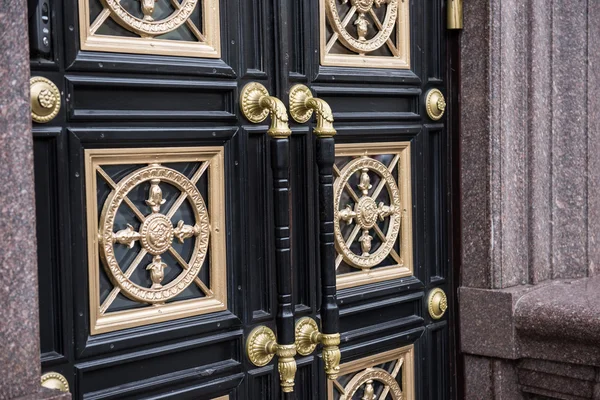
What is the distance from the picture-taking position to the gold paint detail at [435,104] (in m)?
2.44

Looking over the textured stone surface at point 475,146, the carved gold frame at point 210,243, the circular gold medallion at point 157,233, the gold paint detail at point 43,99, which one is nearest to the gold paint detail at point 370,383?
the textured stone surface at point 475,146

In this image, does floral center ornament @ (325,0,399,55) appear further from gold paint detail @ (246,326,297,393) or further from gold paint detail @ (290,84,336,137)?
gold paint detail @ (246,326,297,393)

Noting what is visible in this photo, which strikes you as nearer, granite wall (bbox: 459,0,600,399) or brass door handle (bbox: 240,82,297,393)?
brass door handle (bbox: 240,82,297,393)

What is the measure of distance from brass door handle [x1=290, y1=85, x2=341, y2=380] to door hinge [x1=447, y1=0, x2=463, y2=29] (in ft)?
1.89

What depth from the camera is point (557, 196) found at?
2.56 metres

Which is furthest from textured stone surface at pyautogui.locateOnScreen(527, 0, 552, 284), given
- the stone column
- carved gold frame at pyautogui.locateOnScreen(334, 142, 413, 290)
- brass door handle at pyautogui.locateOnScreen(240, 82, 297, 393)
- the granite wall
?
the stone column

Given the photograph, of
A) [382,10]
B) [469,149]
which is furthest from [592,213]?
[382,10]

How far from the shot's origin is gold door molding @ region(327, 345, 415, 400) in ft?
7.50

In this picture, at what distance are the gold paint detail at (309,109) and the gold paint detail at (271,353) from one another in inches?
18.7

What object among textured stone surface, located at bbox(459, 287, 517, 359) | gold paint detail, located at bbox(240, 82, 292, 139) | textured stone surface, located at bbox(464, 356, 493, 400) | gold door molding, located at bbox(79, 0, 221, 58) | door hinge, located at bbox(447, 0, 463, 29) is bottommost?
textured stone surface, located at bbox(464, 356, 493, 400)

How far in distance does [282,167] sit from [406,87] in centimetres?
58

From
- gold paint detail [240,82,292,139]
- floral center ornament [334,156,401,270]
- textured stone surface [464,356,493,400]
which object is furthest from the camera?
textured stone surface [464,356,493,400]

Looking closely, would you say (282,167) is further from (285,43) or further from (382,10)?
(382,10)

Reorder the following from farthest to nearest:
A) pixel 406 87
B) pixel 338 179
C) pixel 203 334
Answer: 1. pixel 406 87
2. pixel 338 179
3. pixel 203 334
